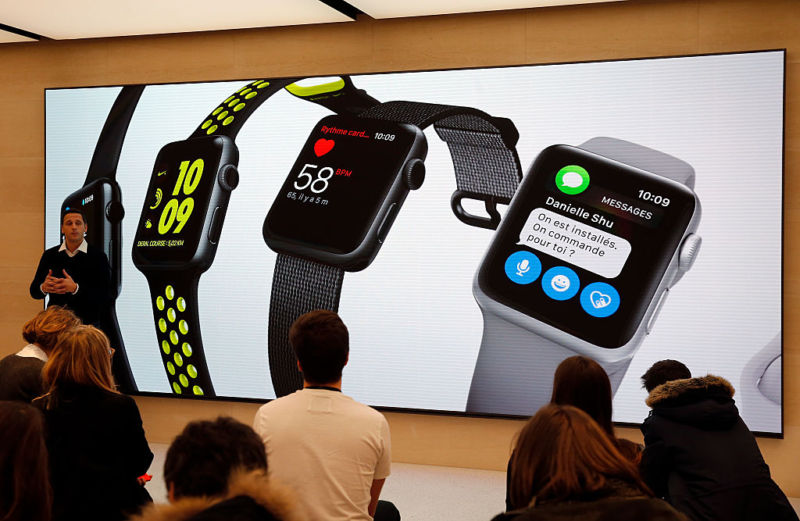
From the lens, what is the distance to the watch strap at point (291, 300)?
457 cm

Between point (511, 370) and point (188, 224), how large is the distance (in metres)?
2.09

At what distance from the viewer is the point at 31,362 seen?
2746mm

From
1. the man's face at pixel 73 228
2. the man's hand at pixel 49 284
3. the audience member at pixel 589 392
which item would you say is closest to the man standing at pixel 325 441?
the audience member at pixel 589 392

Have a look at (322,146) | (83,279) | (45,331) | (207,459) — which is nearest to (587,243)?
(322,146)

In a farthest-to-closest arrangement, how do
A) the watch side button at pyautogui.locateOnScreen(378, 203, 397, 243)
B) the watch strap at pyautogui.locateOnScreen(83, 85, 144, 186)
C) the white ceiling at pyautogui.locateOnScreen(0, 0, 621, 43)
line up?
the watch strap at pyautogui.locateOnScreen(83, 85, 144, 186)
the watch side button at pyautogui.locateOnScreen(378, 203, 397, 243)
the white ceiling at pyautogui.locateOnScreen(0, 0, 621, 43)

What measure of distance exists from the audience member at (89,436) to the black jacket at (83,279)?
233 cm

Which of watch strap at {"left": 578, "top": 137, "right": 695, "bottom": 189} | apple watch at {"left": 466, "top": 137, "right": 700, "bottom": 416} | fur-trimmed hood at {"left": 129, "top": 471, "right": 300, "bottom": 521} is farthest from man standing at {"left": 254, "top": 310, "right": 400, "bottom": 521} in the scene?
watch strap at {"left": 578, "top": 137, "right": 695, "bottom": 189}

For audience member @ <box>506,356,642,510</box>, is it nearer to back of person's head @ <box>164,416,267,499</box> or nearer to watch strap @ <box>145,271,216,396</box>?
back of person's head @ <box>164,416,267,499</box>

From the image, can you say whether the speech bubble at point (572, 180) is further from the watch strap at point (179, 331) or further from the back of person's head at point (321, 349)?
the back of person's head at point (321, 349)

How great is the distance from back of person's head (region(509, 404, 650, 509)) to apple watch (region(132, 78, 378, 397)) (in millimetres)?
3605

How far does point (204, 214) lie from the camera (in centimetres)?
478

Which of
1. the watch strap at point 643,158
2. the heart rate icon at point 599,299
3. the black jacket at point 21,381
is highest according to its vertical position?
the watch strap at point 643,158

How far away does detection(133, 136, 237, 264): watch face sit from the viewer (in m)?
4.78

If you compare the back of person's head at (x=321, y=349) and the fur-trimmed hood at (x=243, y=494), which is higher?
the back of person's head at (x=321, y=349)
